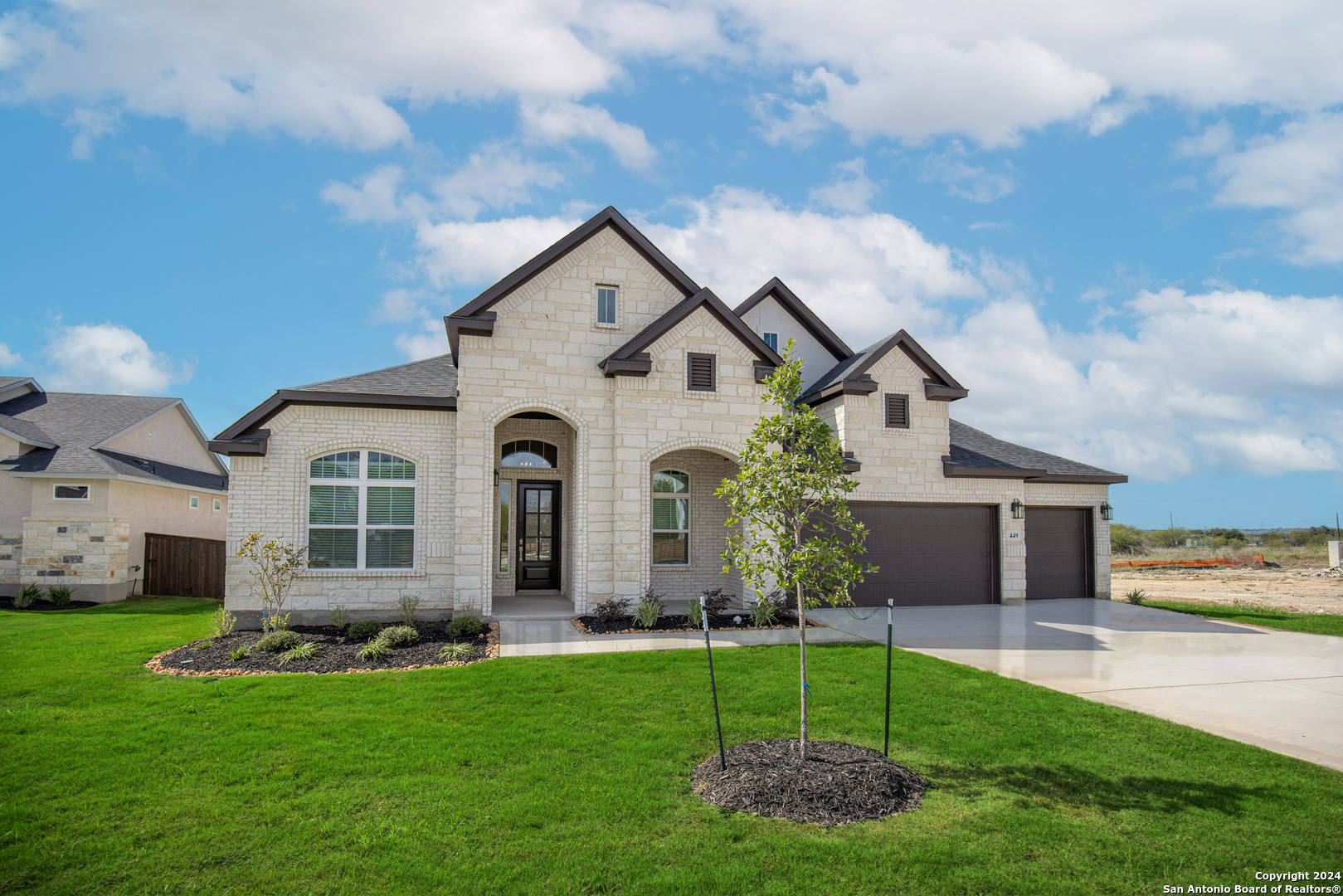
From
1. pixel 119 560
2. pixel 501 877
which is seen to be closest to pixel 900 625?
pixel 501 877

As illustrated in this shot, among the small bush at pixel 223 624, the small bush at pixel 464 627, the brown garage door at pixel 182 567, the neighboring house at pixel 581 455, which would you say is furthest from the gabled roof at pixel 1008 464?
the brown garage door at pixel 182 567

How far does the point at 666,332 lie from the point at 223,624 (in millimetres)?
8969

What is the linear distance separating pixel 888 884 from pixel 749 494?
10.0ft

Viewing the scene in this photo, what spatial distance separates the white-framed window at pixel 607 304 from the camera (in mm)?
13969

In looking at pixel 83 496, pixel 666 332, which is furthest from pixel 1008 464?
pixel 83 496

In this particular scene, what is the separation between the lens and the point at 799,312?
1759 centimetres

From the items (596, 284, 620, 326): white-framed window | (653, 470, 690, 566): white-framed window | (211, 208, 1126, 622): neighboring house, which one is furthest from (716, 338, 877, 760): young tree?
(653, 470, 690, 566): white-framed window

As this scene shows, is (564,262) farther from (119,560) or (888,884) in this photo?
(119,560)

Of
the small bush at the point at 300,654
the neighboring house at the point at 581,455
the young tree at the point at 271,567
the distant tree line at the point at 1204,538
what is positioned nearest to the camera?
the small bush at the point at 300,654

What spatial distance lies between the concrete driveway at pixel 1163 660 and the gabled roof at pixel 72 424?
18037 mm

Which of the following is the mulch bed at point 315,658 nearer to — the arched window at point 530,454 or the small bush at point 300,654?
the small bush at point 300,654

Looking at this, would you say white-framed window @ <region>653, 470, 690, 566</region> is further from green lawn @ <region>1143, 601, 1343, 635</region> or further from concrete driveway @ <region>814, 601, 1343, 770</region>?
green lawn @ <region>1143, 601, 1343, 635</region>

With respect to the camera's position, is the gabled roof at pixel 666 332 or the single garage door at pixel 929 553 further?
the single garage door at pixel 929 553

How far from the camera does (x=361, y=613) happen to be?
12.9 meters
